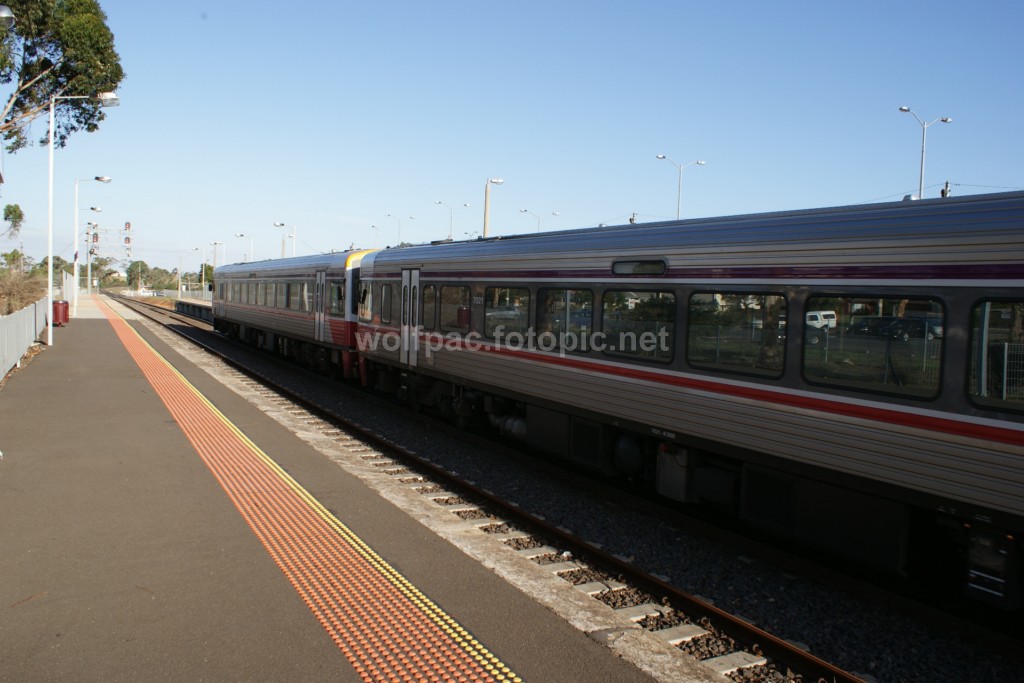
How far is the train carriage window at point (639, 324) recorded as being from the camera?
738 cm

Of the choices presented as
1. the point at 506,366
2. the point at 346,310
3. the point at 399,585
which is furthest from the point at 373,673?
the point at 346,310

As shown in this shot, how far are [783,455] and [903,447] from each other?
3.45 ft

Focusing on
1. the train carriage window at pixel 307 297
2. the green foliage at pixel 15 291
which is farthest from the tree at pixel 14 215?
the train carriage window at pixel 307 297

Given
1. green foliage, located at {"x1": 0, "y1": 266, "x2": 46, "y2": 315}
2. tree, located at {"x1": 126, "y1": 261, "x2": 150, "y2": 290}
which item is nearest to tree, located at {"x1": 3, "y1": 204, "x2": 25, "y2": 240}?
green foliage, located at {"x1": 0, "y1": 266, "x2": 46, "y2": 315}

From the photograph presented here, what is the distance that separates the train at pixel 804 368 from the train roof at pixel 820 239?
0.02m

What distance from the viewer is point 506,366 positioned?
1016 centimetres

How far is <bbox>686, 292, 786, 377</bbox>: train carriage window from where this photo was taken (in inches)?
248

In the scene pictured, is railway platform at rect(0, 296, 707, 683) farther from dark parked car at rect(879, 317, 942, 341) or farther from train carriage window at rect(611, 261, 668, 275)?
train carriage window at rect(611, 261, 668, 275)

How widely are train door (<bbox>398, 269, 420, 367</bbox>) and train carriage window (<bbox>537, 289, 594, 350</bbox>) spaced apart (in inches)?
155

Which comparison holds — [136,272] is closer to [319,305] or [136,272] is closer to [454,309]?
[319,305]

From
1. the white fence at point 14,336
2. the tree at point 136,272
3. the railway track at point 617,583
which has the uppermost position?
the tree at point 136,272

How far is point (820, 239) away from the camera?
19.5ft

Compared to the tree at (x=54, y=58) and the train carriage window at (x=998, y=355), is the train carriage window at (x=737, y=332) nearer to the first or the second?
the train carriage window at (x=998, y=355)

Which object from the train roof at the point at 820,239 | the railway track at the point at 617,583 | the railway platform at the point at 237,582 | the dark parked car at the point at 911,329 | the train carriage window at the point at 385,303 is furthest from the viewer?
the train carriage window at the point at 385,303
